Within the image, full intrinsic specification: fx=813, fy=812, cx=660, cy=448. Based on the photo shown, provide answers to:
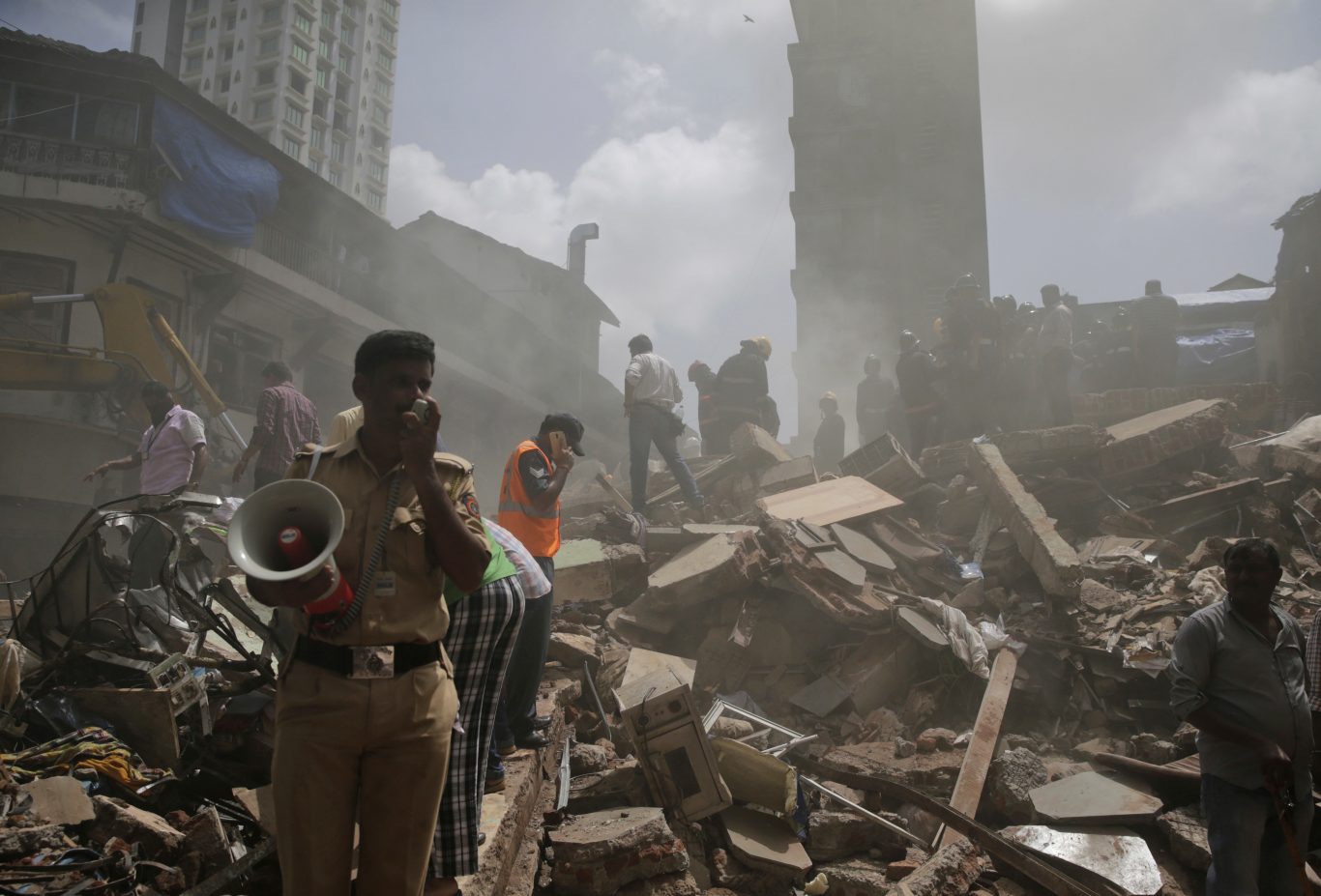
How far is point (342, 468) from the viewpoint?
200cm

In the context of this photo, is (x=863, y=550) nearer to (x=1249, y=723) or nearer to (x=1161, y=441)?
(x=1249, y=723)

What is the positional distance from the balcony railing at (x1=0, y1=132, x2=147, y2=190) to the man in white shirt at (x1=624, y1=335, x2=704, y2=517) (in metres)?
10.7

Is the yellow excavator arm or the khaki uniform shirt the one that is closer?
the khaki uniform shirt

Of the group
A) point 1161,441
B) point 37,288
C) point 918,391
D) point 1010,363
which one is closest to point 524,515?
point 918,391

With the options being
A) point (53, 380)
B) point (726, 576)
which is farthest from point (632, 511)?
point (53, 380)

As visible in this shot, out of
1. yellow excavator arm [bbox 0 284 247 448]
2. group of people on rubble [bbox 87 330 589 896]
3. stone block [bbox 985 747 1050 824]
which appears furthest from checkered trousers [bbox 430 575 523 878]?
yellow excavator arm [bbox 0 284 247 448]

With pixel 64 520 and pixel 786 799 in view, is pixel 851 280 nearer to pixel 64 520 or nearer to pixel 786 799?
pixel 64 520

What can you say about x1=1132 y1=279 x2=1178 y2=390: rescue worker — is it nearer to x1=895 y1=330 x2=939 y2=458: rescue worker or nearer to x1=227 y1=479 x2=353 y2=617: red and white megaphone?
x1=895 y1=330 x2=939 y2=458: rescue worker

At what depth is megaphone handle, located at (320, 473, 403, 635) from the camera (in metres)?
1.80

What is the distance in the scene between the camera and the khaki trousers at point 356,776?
1.77 m

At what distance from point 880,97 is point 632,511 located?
69.9 ft

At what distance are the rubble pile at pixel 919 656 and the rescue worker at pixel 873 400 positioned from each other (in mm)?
3457

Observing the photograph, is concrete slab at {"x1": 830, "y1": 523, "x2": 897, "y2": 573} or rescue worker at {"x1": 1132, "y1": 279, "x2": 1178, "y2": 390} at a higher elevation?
rescue worker at {"x1": 1132, "y1": 279, "x2": 1178, "y2": 390}

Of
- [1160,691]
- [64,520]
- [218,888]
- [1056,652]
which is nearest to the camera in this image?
[218,888]
